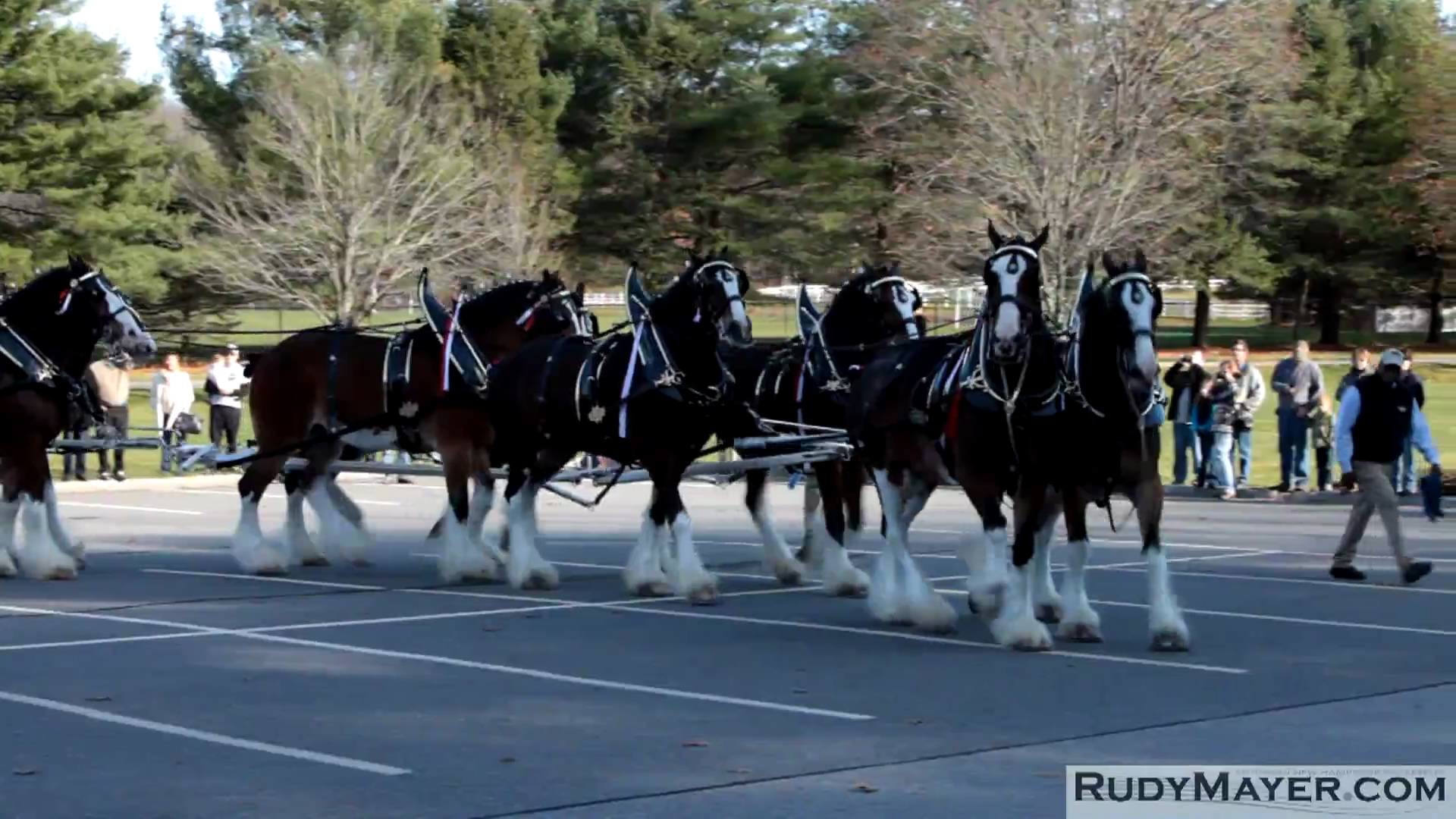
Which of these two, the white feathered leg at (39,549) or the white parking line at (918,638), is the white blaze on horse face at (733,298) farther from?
the white feathered leg at (39,549)

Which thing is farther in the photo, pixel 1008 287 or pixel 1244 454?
pixel 1244 454

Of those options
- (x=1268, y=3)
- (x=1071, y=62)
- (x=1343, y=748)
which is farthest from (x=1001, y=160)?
(x=1343, y=748)

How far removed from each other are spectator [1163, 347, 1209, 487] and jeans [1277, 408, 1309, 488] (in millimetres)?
1173

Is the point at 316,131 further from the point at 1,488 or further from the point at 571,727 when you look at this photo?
the point at 571,727

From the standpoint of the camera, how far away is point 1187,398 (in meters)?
28.9

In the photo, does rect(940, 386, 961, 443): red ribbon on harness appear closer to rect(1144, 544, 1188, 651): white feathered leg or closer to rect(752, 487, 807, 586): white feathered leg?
rect(1144, 544, 1188, 651): white feathered leg

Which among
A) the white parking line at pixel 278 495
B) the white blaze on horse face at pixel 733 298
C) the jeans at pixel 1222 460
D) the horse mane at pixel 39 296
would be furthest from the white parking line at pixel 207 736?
the jeans at pixel 1222 460

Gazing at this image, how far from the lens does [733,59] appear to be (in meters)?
64.3

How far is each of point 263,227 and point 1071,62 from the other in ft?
69.5

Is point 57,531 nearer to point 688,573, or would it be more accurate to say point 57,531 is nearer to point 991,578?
point 688,573

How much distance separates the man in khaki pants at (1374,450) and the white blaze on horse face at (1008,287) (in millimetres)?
5507

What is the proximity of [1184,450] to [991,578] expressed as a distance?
1741 centimetres

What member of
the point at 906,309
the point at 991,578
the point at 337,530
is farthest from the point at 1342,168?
the point at 991,578

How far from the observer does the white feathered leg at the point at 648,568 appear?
15836 mm
